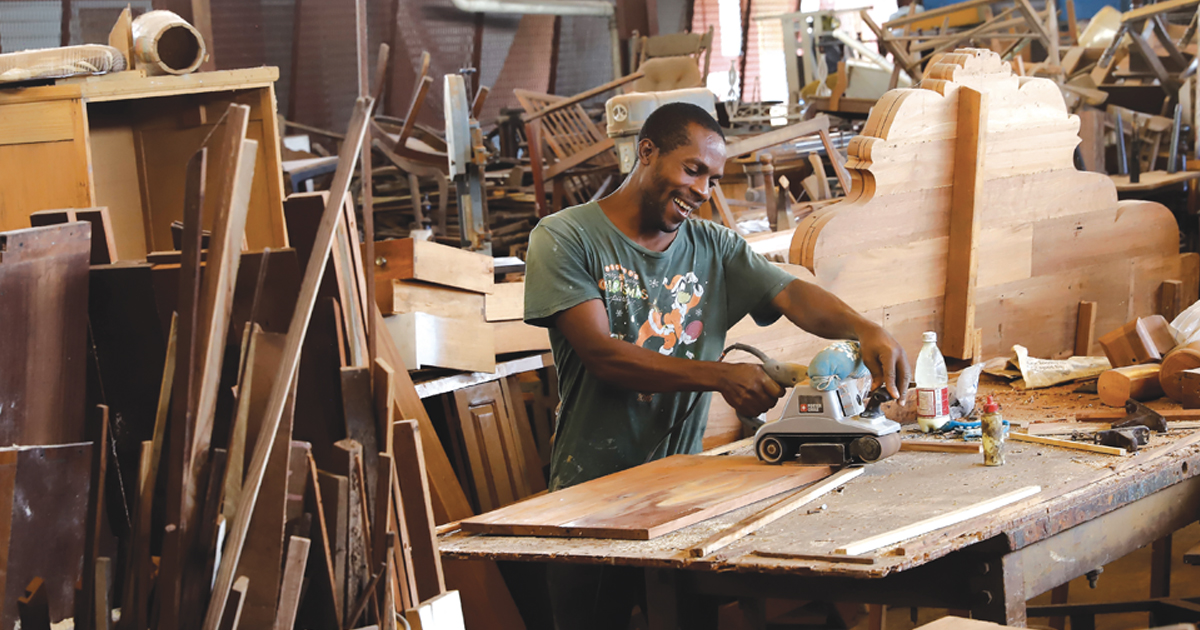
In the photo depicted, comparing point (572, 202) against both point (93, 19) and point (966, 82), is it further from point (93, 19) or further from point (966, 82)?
point (966, 82)

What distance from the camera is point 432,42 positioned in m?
12.6

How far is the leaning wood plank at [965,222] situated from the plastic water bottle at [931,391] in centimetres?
108

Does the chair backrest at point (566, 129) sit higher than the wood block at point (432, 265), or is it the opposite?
the chair backrest at point (566, 129)

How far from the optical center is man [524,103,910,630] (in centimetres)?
305

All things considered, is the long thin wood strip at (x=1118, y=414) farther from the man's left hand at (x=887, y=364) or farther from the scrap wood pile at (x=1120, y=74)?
the scrap wood pile at (x=1120, y=74)

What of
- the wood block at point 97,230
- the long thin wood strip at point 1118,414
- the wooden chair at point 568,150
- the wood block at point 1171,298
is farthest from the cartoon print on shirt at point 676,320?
the wooden chair at point 568,150

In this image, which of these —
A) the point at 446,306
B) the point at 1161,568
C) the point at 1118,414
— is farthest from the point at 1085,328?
the point at 446,306

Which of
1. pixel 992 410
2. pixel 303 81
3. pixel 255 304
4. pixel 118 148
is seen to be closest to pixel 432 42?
pixel 303 81

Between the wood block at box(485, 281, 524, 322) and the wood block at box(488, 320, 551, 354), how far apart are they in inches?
1.2

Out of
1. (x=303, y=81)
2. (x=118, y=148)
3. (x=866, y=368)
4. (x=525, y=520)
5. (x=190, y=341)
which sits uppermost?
(x=303, y=81)

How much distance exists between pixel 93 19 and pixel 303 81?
2226mm

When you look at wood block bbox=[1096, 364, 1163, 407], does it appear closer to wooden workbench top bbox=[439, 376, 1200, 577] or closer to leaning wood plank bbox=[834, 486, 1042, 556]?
wooden workbench top bbox=[439, 376, 1200, 577]

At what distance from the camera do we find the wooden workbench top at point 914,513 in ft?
7.32

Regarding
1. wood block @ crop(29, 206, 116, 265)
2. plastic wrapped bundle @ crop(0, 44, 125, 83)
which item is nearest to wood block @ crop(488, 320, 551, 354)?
plastic wrapped bundle @ crop(0, 44, 125, 83)
